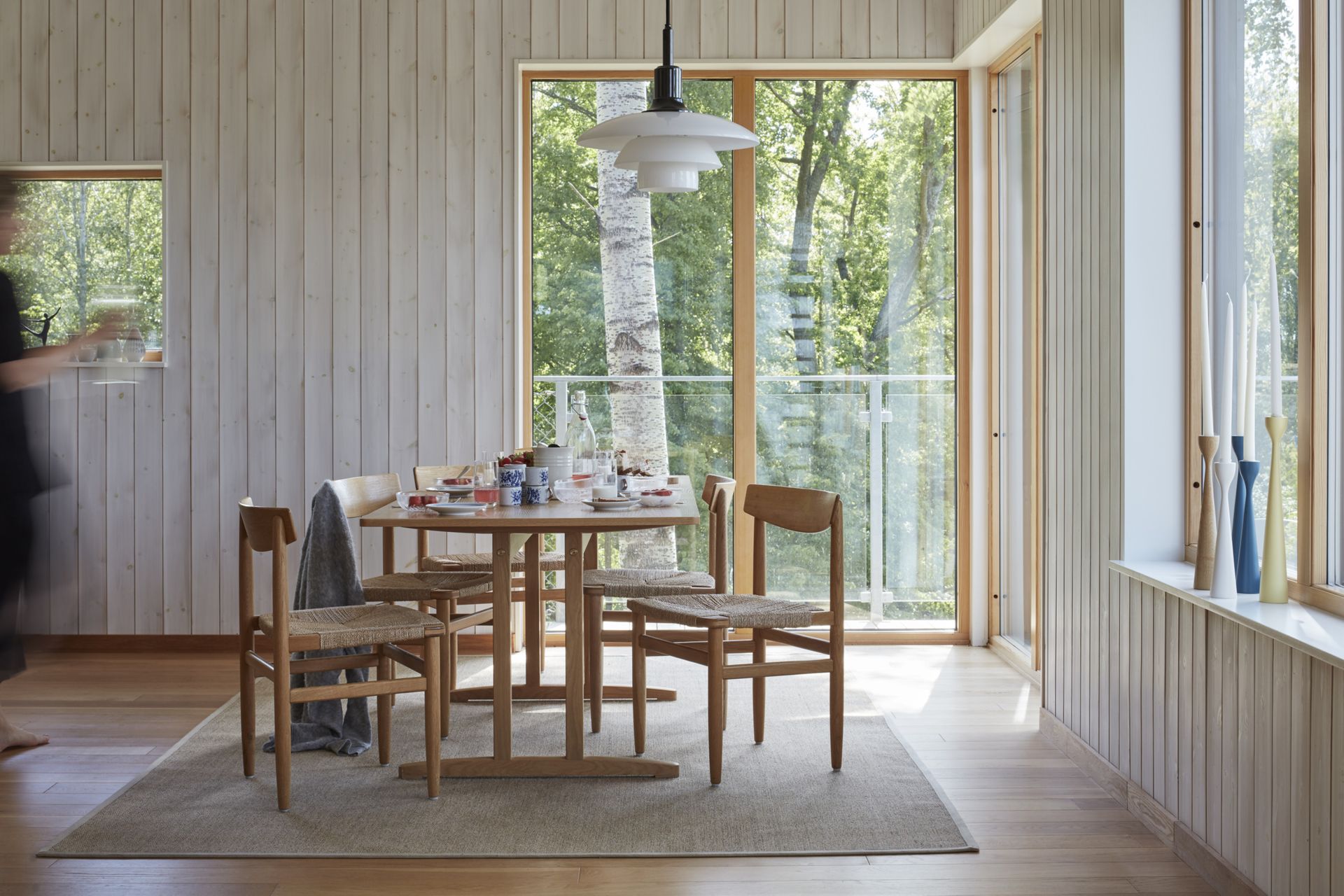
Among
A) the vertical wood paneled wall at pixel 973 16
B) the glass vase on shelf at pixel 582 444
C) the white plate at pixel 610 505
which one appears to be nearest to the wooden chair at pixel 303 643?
the white plate at pixel 610 505

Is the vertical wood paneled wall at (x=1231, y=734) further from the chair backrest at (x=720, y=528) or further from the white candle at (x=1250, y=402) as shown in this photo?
the chair backrest at (x=720, y=528)

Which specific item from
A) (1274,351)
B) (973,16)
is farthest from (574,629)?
(973,16)

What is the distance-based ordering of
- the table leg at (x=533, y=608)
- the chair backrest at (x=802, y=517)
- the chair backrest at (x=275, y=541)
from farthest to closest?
the table leg at (x=533, y=608), the chair backrest at (x=802, y=517), the chair backrest at (x=275, y=541)

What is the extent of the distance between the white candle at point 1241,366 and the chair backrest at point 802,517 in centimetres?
101

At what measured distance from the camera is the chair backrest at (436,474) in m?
4.19

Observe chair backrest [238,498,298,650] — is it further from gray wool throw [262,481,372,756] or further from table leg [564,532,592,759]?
table leg [564,532,592,759]

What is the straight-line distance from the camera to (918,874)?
2.71 m

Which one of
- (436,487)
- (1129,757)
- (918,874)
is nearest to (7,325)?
(436,487)

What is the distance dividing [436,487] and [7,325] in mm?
1325

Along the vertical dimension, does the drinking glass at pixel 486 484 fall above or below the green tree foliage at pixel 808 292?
below

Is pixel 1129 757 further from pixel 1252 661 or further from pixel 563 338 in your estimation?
pixel 563 338

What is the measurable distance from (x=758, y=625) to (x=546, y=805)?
73cm

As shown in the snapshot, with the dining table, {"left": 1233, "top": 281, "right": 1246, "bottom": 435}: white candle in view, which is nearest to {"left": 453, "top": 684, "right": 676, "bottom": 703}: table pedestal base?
the dining table

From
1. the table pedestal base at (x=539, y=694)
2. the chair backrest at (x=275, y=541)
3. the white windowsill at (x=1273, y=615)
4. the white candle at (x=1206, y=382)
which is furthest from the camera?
the table pedestal base at (x=539, y=694)
